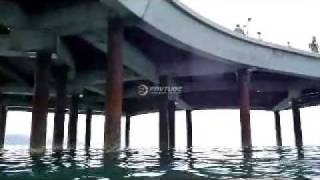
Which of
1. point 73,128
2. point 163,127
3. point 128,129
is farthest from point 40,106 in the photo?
point 128,129

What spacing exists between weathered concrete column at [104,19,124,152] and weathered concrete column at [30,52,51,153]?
847 cm

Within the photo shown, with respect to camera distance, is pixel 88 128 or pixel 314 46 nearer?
pixel 314 46

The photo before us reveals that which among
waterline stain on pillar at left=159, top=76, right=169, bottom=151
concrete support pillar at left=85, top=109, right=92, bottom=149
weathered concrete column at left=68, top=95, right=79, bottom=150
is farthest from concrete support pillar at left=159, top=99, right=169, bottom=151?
concrete support pillar at left=85, top=109, right=92, bottom=149

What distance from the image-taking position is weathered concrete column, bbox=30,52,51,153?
28.1 m

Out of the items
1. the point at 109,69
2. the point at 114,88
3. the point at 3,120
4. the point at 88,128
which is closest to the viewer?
the point at 114,88

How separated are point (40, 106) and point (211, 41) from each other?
14228 millimetres

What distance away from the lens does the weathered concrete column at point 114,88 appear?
21.4 meters

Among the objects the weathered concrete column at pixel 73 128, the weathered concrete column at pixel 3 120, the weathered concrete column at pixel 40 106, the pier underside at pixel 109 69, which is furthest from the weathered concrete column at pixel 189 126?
the weathered concrete column at pixel 40 106

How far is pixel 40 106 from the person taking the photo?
28844 mm

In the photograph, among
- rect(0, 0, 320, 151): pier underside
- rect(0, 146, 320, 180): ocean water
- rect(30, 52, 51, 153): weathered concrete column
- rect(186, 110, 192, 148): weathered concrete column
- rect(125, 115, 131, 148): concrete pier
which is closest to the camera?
rect(0, 146, 320, 180): ocean water

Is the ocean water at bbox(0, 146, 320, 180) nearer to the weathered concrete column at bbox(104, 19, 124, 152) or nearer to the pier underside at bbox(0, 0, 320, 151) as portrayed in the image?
the weathered concrete column at bbox(104, 19, 124, 152)

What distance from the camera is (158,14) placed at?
24.9 m

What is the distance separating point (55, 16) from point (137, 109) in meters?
37.8

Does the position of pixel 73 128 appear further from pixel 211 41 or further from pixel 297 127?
pixel 297 127
